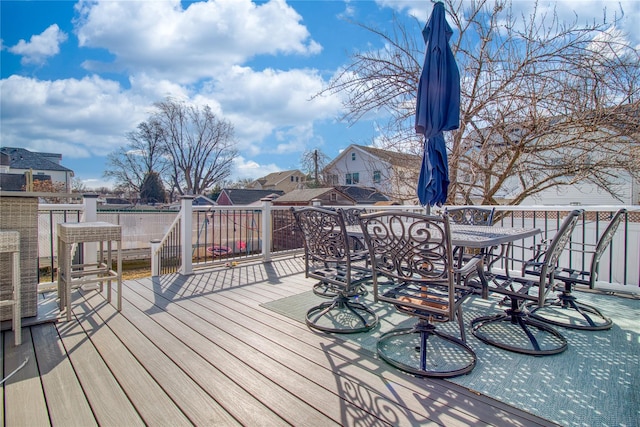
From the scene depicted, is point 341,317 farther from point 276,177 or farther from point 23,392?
point 276,177

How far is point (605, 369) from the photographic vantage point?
198 centimetres

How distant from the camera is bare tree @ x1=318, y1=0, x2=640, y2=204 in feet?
15.8

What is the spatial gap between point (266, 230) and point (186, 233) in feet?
4.61

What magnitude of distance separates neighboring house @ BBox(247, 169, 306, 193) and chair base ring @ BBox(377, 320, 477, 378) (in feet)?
114

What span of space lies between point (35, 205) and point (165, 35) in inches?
213

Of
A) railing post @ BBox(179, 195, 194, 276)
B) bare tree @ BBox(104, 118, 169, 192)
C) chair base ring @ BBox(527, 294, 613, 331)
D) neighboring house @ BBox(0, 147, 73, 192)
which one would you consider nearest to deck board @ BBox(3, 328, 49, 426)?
railing post @ BBox(179, 195, 194, 276)

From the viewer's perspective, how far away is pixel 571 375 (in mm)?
1908

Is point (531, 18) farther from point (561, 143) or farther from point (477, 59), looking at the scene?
point (561, 143)

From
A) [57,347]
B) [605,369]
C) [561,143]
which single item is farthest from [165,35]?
[605,369]

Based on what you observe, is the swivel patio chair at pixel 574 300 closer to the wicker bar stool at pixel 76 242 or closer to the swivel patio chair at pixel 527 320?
the swivel patio chair at pixel 527 320

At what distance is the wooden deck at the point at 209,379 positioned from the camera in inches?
60.2

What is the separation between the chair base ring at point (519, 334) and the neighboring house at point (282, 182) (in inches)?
1359

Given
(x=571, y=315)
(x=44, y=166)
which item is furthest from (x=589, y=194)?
(x=44, y=166)

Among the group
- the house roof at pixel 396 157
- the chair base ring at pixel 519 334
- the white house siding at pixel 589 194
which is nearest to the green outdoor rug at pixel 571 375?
the chair base ring at pixel 519 334
